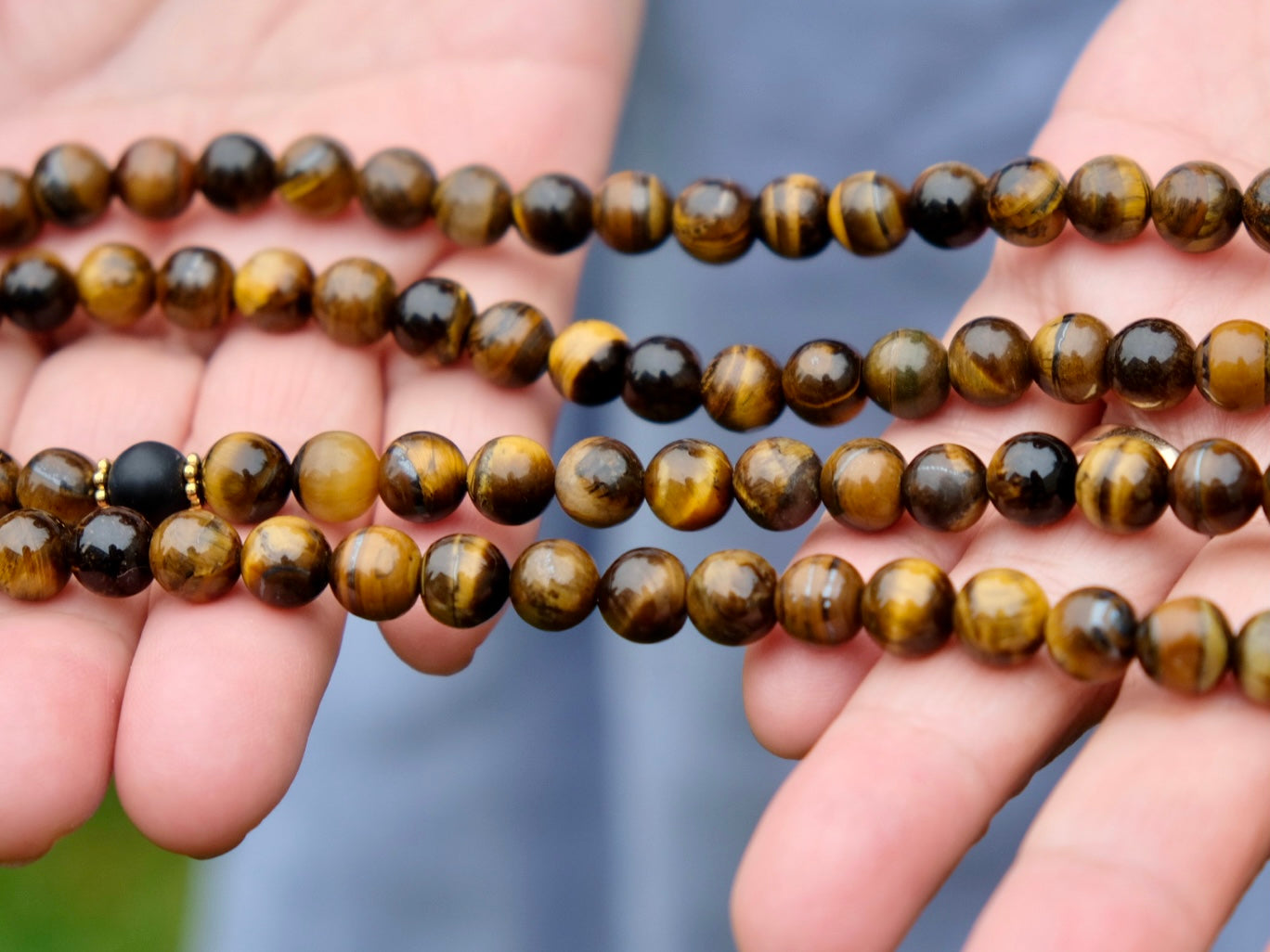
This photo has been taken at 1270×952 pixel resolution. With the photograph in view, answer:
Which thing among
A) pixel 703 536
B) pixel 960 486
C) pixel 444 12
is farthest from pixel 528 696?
pixel 444 12

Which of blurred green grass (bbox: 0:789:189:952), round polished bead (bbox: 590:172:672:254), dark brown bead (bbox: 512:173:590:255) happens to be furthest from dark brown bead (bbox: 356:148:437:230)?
blurred green grass (bbox: 0:789:189:952)

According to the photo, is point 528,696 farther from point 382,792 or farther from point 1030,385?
point 1030,385

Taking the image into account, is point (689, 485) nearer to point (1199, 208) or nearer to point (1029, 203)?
point (1029, 203)

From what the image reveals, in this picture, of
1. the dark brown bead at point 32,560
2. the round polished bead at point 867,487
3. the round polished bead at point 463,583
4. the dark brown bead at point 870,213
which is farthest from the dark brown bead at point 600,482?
the dark brown bead at point 32,560

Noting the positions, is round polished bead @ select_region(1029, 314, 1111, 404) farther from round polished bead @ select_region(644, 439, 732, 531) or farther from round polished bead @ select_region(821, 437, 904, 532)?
round polished bead @ select_region(644, 439, 732, 531)

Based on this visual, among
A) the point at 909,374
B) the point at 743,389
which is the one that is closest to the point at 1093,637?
the point at 909,374

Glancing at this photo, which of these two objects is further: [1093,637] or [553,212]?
[553,212]
